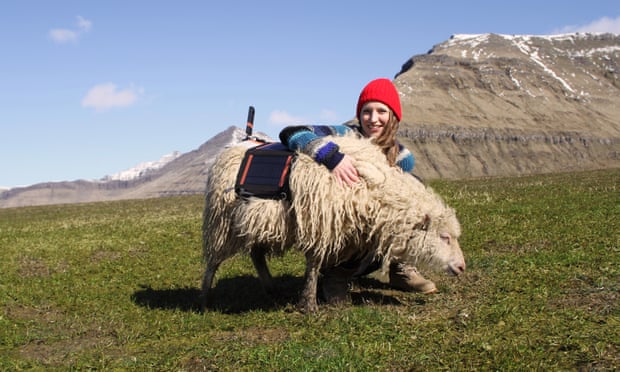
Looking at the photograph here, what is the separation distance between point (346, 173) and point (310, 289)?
153 cm

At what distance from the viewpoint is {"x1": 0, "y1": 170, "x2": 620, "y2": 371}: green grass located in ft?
17.0

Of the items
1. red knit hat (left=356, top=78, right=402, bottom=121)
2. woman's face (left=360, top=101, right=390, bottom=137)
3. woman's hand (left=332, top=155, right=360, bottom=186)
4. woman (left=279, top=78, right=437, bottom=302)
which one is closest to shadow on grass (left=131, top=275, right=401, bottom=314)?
woman (left=279, top=78, right=437, bottom=302)

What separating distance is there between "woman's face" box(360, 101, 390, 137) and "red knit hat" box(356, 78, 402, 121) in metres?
0.07

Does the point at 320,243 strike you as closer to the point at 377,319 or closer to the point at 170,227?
the point at 377,319

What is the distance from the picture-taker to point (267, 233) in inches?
282

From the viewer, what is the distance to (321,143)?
23.1ft

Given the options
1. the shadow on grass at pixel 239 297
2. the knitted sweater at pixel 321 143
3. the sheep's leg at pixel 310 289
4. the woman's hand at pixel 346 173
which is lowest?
the shadow on grass at pixel 239 297

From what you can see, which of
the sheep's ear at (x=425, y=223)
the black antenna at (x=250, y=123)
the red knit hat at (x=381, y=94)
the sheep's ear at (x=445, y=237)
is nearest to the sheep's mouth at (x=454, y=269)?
the sheep's ear at (x=445, y=237)

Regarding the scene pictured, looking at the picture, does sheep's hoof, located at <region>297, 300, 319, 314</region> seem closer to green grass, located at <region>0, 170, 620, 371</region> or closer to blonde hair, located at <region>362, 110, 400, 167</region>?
A: green grass, located at <region>0, 170, 620, 371</region>

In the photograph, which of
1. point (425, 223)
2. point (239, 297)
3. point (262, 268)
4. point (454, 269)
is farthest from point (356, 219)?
point (239, 297)

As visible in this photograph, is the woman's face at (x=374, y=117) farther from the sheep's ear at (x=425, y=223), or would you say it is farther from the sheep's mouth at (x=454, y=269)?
the sheep's mouth at (x=454, y=269)

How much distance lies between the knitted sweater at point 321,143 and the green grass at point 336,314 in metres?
1.87

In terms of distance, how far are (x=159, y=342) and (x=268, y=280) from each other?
7.92ft

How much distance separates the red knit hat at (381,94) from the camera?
24.5ft
